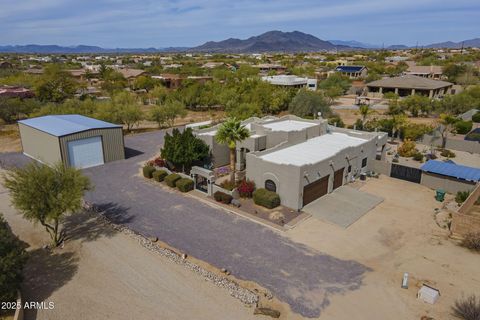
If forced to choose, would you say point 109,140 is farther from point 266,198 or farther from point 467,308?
point 467,308

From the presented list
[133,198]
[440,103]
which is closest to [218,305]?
[133,198]

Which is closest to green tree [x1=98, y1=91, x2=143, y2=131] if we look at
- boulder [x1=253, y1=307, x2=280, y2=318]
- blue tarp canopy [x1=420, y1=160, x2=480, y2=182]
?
blue tarp canopy [x1=420, y1=160, x2=480, y2=182]

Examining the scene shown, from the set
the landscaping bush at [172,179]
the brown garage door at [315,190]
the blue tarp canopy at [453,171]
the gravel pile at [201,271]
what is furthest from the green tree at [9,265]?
the blue tarp canopy at [453,171]

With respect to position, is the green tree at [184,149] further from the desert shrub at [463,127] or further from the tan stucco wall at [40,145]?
the desert shrub at [463,127]

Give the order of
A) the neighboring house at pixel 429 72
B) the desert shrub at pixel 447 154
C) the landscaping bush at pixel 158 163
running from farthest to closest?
the neighboring house at pixel 429 72 < the desert shrub at pixel 447 154 < the landscaping bush at pixel 158 163

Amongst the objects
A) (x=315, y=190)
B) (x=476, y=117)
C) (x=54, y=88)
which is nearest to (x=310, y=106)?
(x=476, y=117)

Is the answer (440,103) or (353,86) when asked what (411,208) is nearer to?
(440,103)

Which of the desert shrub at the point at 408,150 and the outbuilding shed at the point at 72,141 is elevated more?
the outbuilding shed at the point at 72,141

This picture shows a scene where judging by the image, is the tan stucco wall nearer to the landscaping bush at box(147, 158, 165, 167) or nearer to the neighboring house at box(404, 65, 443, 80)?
the landscaping bush at box(147, 158, 165, 167)
